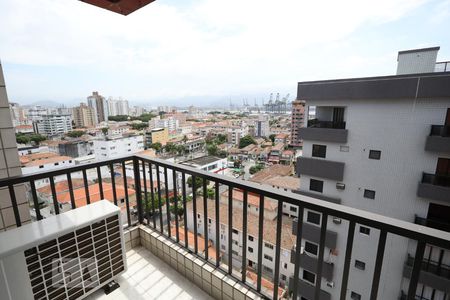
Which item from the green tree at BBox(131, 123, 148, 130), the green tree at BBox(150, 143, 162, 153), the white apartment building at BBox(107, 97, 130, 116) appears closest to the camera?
the green tree at BBox(150, 143, 162, 153)

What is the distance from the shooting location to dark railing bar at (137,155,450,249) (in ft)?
2.22

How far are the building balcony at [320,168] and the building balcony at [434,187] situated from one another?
1.65 meters

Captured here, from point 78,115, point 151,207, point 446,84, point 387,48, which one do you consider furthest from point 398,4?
point 78,115

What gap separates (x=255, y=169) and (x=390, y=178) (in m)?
19.2

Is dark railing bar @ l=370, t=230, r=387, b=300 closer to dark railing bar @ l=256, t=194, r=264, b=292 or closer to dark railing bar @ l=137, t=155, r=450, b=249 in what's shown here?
dark railing bar @ l=137, t=155, r=450, b=249

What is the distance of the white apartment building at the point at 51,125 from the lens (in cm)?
3406

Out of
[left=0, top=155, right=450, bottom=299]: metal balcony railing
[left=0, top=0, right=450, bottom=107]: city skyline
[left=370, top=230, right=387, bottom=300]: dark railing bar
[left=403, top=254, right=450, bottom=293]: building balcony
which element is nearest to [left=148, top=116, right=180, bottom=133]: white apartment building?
[left=0, top=0, right=450, bottom=107]: city skyline

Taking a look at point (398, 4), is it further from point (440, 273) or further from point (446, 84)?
point (440, 273)

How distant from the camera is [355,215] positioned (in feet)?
2.71

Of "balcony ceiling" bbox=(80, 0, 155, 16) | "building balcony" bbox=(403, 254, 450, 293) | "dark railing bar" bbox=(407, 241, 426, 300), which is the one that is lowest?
"building balcony" bbox=(403, 254, 450, 293)

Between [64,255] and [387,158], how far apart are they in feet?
20.8

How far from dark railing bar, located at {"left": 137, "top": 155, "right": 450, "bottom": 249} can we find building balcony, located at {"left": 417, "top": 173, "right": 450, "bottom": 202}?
5601 mm

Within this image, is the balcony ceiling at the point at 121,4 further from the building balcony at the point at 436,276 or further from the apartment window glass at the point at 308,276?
the apartment window glass at the point at 308,276

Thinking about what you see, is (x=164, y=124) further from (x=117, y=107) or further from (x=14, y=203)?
(x=14, y=203)
